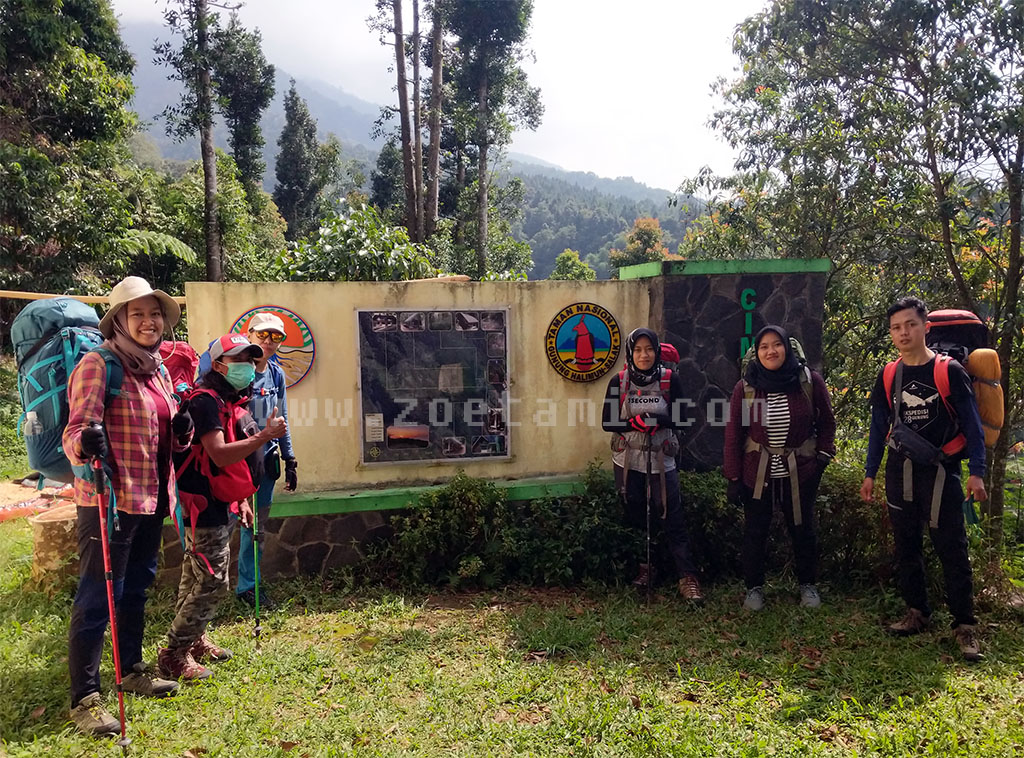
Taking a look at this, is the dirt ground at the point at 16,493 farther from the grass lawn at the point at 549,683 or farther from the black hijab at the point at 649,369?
the black hijab at the point at 649,369

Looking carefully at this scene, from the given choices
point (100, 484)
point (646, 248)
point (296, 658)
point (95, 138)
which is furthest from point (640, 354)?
point (646, 248)

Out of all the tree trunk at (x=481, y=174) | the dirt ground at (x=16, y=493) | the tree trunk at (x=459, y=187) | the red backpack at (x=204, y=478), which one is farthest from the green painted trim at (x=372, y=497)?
the tree trunk at (x=459, y=187)

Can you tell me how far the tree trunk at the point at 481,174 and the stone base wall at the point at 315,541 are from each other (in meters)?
15.2

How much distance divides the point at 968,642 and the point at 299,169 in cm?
3338

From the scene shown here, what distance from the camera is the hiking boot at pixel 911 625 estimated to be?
420 cm

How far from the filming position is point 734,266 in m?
5.67

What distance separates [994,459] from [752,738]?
471 centimetres

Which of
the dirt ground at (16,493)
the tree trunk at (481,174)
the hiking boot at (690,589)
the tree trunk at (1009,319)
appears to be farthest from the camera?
→ the tree trunk at (481,174)

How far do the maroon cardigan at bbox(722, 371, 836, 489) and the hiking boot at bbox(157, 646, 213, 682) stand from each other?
11.3 feet

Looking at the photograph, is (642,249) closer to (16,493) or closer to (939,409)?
(16,493)

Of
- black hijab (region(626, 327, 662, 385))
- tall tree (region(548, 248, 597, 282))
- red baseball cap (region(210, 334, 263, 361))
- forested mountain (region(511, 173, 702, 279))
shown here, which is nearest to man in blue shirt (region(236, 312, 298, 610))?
red baseball cap (region(210, 334, 263, 361))

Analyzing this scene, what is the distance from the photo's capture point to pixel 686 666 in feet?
12.8

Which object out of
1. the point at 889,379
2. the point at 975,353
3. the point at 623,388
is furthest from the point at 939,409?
the point at 623,388

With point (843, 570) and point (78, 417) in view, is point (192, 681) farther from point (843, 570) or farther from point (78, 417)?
point (843, 570)
